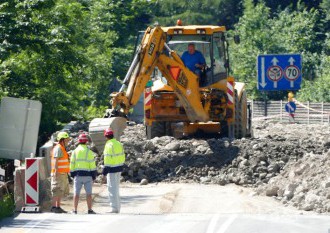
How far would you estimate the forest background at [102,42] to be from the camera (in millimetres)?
29422

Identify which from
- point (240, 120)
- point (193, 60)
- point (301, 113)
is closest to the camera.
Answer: point (193, 60)

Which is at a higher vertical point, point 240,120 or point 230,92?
point 230,92

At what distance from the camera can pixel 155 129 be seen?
33.7 metres

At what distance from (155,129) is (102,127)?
6432 millimetres

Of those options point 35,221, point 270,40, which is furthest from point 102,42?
point 35,221

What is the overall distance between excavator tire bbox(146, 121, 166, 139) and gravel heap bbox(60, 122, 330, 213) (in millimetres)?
1447

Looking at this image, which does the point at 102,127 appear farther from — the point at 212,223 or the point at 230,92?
the point at 212,223

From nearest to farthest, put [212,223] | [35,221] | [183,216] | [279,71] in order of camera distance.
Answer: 1. [212,223]
2. [35,221]
3. [183,216]
4. [279,71]

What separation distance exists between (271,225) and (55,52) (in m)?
12.3

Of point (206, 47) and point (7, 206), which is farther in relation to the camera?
point (206, 47)

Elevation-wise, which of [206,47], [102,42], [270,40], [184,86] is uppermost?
[270,40]

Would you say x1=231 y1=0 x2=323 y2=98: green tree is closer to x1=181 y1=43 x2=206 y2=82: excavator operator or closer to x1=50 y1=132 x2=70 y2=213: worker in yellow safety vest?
x1=181 y1=43 x2=206 y2=82: excavator operator

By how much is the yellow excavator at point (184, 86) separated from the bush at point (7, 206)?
6728 millimetres

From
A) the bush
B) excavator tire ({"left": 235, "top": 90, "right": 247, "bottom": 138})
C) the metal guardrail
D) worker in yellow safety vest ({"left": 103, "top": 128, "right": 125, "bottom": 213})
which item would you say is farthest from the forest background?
worker in yellow safety vest ({"left": 103, "top": 128, "right": 125, "bottom": 213})
